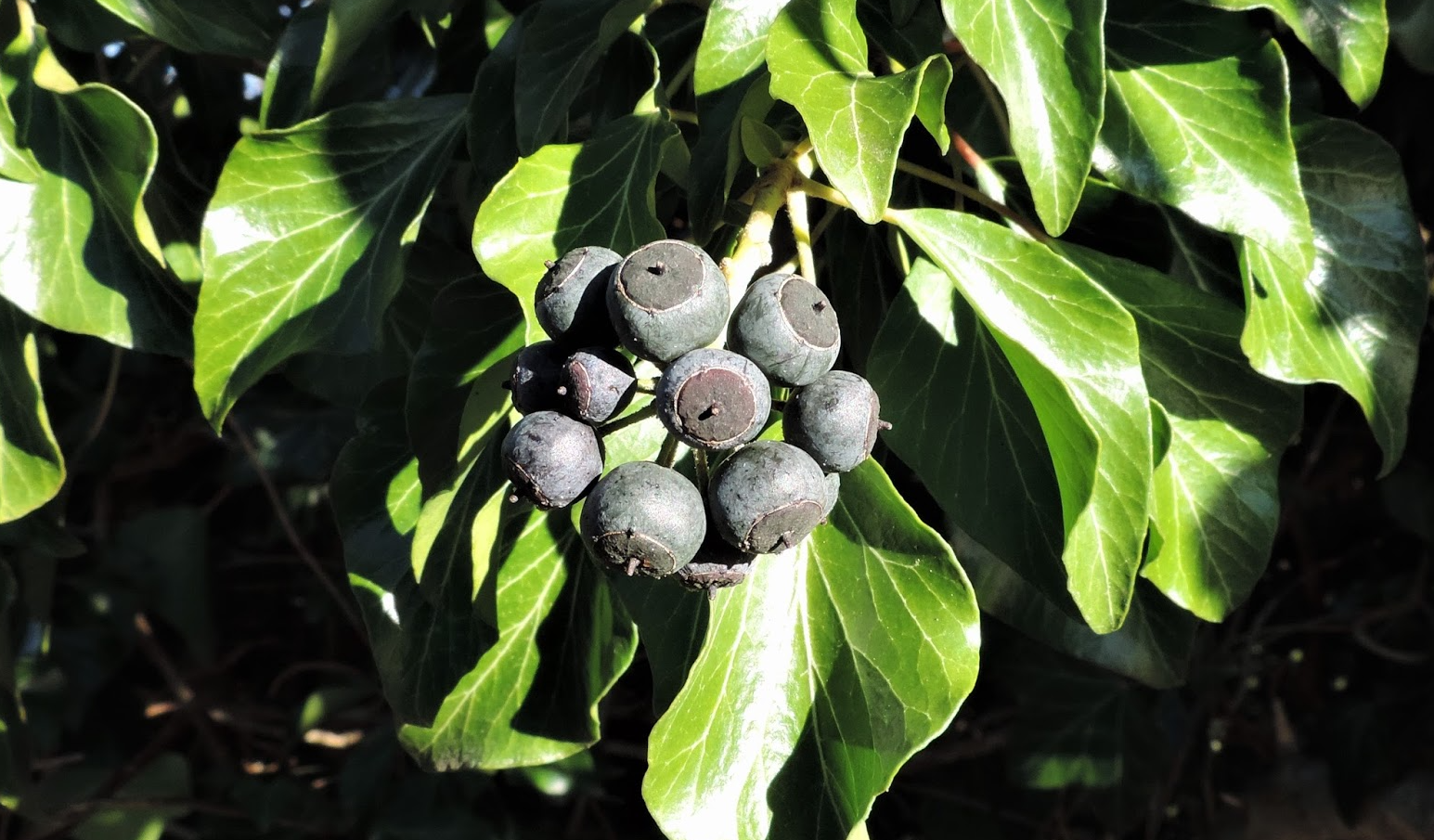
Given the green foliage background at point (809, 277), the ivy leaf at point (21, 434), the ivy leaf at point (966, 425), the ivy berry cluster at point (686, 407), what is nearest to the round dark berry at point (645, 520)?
the ivy berry cluster at point (686, 407)

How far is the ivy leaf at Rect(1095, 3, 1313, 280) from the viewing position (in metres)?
0.72

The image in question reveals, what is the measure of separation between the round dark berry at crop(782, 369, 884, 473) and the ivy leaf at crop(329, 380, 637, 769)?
1.02 feet

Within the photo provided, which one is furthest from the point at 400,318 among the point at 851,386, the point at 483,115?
the point at 851,386

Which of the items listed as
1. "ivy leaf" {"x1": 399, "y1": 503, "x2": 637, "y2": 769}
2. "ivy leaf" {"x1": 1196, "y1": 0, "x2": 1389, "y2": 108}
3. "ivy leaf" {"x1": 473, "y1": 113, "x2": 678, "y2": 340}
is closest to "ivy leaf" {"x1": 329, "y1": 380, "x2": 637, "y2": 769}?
"ivy leaf" {"x1": 399, "y1": 503, "x2": 637, "y2": 769}

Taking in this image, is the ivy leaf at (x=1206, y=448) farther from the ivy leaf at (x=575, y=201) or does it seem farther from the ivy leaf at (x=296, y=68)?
the ivy leaf at (x=296, y=68)

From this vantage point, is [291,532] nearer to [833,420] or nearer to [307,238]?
[307,238]

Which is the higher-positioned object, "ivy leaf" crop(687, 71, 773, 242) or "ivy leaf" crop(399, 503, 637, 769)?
"ivy leaf" crop(687, 71, 773, 242)

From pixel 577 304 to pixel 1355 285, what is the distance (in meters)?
0.56

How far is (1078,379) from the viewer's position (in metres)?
0.64

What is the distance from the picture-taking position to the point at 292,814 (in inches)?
66.6

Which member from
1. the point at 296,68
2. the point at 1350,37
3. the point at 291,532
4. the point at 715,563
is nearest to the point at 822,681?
the point at 715,563

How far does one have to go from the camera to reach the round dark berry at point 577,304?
60 cm

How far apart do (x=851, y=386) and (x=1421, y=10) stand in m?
0.58

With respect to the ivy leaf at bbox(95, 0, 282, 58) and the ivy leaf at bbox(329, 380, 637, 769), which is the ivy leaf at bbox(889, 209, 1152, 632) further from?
the ivy leaf at bbox(95, 0, 282, 58)
